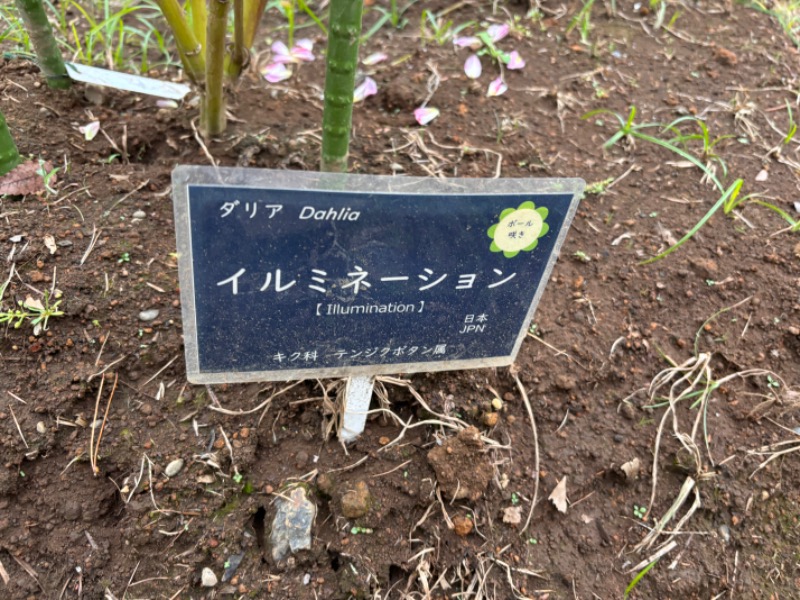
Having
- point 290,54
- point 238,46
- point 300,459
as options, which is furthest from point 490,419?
point 290,54

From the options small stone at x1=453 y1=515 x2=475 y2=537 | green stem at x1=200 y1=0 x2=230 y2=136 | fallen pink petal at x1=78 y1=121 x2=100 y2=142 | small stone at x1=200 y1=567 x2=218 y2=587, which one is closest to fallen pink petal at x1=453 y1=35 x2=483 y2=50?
green stem at x1=200 y1=0 x2=230 y2=136

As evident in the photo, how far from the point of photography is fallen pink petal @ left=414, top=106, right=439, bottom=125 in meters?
1.88

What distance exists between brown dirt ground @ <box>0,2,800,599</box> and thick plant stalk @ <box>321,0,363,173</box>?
1.16 ft

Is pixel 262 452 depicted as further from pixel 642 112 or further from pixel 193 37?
pixel 642 112

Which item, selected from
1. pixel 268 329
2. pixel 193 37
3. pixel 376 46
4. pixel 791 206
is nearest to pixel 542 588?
pixel 268 329

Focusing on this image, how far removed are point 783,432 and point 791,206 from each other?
75 cm

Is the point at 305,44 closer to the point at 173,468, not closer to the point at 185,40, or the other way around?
A: the point at 185,40

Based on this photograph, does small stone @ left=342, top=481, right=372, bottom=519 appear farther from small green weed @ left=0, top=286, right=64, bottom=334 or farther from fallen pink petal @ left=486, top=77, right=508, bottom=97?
fallen pink petal @ left=486, top=77, right=508, bottom=97

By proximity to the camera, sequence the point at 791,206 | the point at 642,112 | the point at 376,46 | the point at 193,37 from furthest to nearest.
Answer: the point at 376,46
the point at 642,112
the point at 791,206
the point at 193,37

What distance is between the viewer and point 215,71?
4.98 feet

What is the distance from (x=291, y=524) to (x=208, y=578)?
177 mm

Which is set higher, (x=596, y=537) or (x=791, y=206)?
(x=791, y=206)

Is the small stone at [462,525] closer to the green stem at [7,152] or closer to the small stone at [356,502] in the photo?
the small stone at [356,502]

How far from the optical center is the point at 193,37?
1524 millimetres
